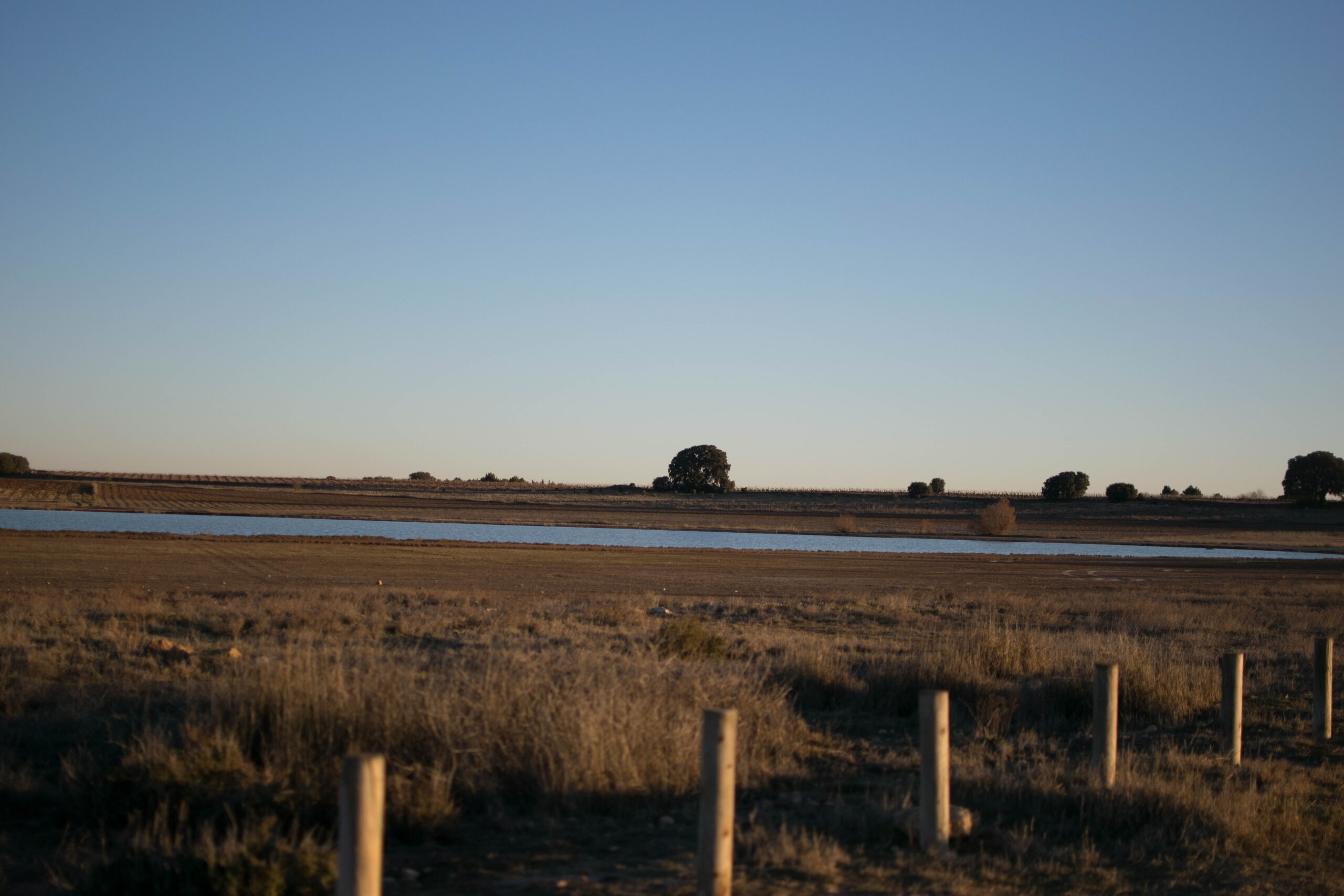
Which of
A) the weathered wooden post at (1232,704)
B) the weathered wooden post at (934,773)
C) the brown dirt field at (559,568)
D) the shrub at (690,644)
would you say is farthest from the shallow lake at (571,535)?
the weathered wooden post at (934,773)

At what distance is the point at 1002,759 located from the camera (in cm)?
897

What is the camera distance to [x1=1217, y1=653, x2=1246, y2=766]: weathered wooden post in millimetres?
9266

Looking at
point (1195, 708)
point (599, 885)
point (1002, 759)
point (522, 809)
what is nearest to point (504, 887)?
point (599, 885)

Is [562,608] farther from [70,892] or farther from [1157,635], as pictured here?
[70,892]

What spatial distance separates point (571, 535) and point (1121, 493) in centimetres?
8234

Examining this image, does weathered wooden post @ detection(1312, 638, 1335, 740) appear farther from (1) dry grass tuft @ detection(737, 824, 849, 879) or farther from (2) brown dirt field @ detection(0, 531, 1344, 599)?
(2) brown dirt field @ detection(0, 531, 1344, 599)

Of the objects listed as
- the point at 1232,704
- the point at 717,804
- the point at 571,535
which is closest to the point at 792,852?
the point at 717,804

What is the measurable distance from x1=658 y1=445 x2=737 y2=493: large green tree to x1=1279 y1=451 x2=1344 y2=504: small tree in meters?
71.8

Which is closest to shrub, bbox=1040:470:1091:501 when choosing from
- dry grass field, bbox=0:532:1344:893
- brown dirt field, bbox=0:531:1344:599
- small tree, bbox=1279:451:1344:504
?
small tree, bbox=1279:451:1344:504

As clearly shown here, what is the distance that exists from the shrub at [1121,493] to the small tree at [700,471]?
50.5 m

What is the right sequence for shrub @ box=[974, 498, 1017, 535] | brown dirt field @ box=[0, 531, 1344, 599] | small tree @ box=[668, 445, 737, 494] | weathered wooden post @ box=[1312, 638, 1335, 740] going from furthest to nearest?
small tree @ box=[668, 445, 737, 494], shrub @ box=[974, 498, 1017, 535], brown dirt field @ box=[0, 531, 1344, 599], weathered wooden post @ box=[1312, 638, 1335, 740]

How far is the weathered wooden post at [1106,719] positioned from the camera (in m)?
8.02

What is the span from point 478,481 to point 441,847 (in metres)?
178

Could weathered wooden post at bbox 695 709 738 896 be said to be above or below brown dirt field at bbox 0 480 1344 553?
above
